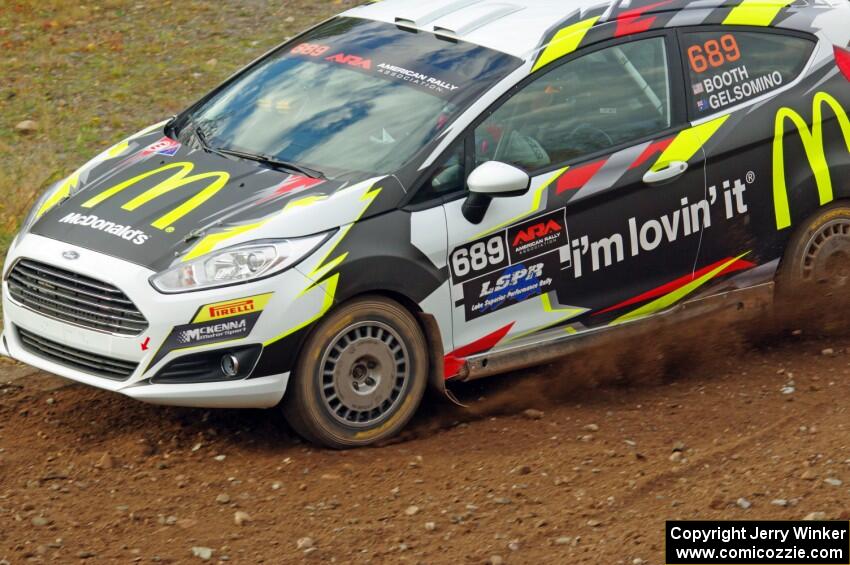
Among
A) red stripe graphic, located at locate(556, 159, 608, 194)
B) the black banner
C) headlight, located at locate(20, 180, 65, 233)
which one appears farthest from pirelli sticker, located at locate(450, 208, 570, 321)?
headlight, located at locate(20, 180, 65, 233)

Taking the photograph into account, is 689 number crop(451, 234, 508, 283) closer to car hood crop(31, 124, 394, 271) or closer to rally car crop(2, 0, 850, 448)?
rally car crop(2, 0, 850, 448)

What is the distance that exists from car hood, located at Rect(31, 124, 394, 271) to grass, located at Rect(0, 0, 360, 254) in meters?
2.58

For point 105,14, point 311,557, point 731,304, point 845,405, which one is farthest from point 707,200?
point 105,14

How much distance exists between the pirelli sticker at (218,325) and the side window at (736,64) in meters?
2.57

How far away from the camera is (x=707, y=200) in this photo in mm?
6512

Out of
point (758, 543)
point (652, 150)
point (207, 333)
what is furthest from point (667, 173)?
point (207, 333)

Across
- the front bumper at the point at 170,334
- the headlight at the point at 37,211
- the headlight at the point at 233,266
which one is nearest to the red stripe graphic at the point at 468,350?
the front bumper at the point at 170,334

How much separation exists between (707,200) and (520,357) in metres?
1.27

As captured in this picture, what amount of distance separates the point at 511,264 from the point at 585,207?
0.48m

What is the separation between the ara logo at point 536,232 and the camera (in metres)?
5.97

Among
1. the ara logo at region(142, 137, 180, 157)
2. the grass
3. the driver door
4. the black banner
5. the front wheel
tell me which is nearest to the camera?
the black banner

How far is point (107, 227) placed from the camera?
573 cm

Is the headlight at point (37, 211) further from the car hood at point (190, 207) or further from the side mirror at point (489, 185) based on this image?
the side mirror at point (489, 185)

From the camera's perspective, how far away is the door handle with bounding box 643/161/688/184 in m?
6.32
